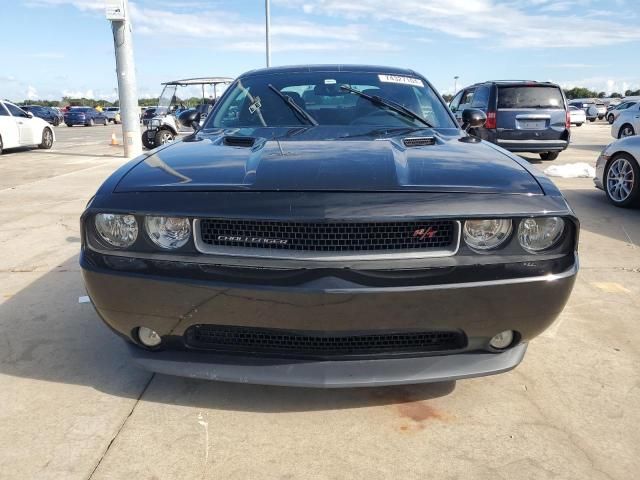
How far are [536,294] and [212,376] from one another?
1240 millimetres

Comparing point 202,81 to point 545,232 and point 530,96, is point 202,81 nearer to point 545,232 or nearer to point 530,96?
point 530,96

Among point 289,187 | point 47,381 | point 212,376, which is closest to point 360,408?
point 212,376

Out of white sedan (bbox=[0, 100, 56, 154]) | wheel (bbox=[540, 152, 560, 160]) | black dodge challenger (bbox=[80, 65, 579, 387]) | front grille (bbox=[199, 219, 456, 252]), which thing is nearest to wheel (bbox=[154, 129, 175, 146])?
white sedan (bbox=[0, 100, 56, 154])

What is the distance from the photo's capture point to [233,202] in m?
1.79

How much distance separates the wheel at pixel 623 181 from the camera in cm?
595

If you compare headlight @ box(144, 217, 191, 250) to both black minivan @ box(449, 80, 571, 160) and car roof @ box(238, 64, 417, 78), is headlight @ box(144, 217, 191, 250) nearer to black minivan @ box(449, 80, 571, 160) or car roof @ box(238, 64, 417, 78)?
car roof @ box(238, 64, 417, 78)

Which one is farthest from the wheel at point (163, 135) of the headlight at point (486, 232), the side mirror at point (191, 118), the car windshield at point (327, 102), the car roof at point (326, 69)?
the headlight at point (486, 232)

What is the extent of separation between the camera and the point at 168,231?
189 centimetres

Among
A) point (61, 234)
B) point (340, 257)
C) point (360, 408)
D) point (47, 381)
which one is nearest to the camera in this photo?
point (340, 257)

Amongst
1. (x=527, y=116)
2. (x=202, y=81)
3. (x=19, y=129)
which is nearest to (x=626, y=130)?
(x=527, y=116)

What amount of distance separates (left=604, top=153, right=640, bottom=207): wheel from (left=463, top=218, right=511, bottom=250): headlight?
509 cm

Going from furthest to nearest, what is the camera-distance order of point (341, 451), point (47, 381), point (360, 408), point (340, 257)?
point (47, 381), point (360, 408), point (341, 451), point (340, 257)

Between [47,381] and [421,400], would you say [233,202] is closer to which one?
[421,400]

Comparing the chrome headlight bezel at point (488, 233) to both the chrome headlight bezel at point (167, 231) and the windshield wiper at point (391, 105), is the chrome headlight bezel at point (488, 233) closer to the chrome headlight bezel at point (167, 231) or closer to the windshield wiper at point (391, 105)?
the chrome headlight bezel at point (167, 231)
